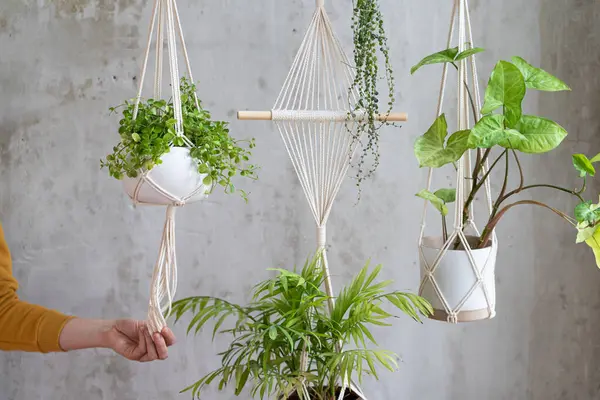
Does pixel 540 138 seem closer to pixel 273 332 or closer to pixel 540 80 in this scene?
pixel 540 80

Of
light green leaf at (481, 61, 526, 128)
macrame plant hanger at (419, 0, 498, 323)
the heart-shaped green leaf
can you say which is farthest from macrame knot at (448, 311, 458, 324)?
light green leaf at (481, 61, 526, 128)

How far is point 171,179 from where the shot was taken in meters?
1.39

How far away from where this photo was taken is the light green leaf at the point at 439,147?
59.5 inches

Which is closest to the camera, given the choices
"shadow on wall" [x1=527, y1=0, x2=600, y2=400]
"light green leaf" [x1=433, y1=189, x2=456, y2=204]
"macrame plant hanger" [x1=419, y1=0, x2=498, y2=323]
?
"macrame plant hanger" [x1=419, y1=0, x2=498, y2=323]

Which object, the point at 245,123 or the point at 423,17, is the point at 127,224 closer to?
the point at 245,123

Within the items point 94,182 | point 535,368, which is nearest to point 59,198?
point 94,182

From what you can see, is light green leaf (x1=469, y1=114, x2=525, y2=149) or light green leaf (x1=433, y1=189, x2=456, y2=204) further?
light green leaf (x1=433, y1=189, x2=456, y2=204)

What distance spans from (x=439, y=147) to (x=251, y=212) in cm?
79

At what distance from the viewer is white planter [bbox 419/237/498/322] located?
1620mm

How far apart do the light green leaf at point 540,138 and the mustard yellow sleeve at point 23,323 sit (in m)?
1.17

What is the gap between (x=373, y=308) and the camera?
62.1 inches

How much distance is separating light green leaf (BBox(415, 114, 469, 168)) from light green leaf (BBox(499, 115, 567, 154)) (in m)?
0.11

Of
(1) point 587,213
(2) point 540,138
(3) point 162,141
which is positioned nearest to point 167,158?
(3) point 162,141

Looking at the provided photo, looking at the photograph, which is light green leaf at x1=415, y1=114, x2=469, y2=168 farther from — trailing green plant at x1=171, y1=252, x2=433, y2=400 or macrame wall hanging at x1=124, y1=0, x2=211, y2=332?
macrame wall hanging at x1=124, y1=0, x2=211, y2=332
